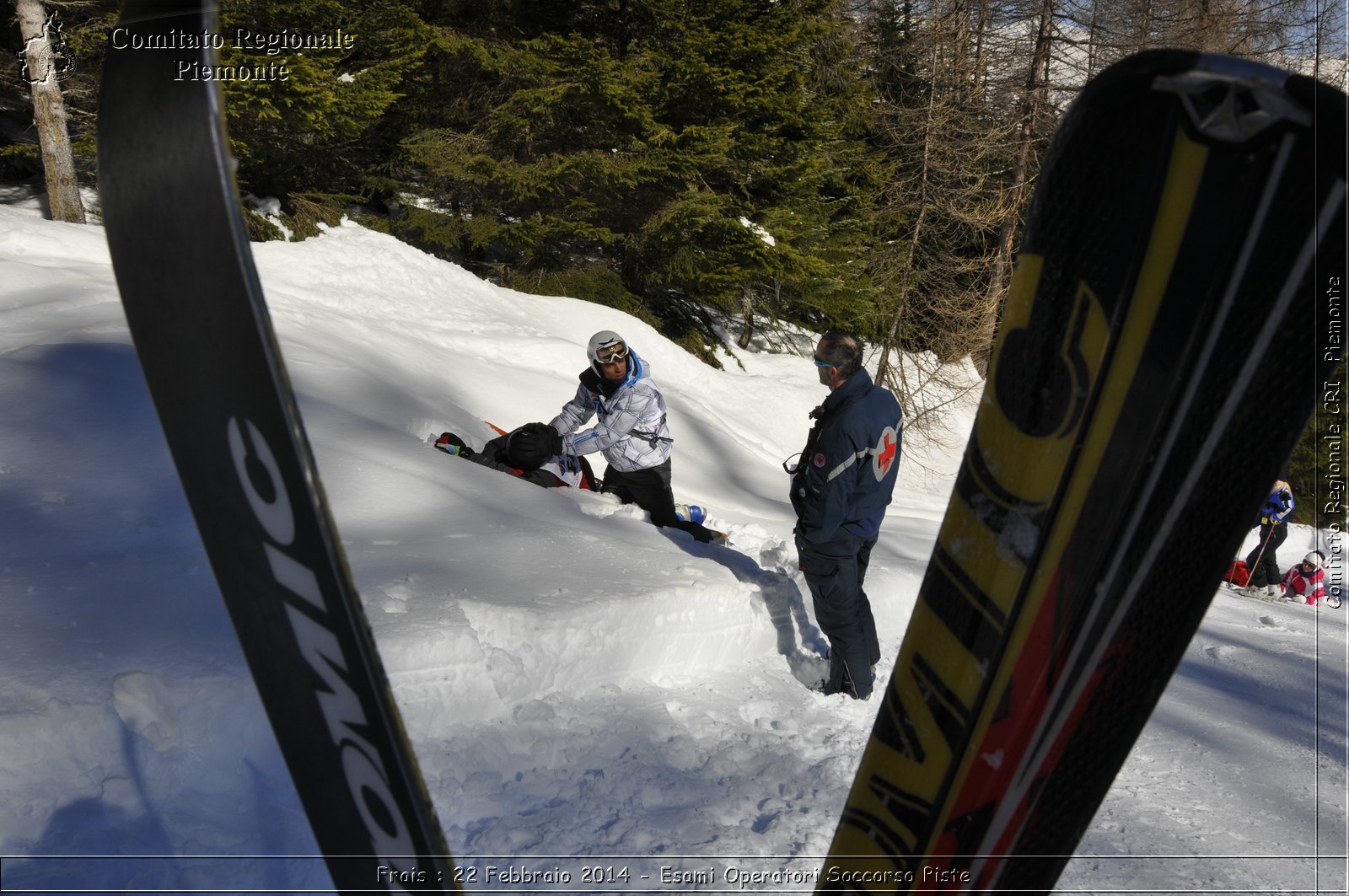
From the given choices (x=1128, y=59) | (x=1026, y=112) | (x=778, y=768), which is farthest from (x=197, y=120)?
(x=1026, y=112)

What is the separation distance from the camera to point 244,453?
1339 mm

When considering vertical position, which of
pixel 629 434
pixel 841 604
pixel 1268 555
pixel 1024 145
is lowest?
pixel 1268 555

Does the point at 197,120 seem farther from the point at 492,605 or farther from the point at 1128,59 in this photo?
the point at 492,605

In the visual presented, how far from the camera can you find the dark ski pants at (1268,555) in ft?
29.8

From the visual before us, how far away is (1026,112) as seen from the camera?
1423 centimetres

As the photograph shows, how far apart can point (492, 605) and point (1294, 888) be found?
2979 mm

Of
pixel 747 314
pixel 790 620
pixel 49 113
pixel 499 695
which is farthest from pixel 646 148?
pixel 499 695

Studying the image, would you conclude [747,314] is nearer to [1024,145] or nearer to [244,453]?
[1024,145]

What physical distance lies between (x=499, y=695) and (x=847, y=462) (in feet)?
5.80

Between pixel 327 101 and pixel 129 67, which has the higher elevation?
pixel 327 101

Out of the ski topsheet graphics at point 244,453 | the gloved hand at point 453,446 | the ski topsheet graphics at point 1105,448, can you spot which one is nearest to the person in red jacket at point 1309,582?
the gloved hand at point 453,446

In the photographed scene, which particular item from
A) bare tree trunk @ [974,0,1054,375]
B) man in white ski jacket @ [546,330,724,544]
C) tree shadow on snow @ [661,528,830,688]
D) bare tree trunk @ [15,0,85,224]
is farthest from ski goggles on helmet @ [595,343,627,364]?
bare tree trunk @ [974,0,1054,375]

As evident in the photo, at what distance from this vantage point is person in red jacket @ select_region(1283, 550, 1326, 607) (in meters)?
9.59

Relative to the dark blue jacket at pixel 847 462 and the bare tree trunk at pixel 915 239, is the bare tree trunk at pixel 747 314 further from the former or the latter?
the dark blue jacket at pixel 847 462
